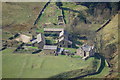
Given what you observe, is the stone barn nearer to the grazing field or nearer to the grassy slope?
the grazing field

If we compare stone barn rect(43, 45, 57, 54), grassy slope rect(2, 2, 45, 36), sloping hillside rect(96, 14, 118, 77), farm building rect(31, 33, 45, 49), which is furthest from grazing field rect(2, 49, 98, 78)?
grassy slope rect(2, 2, 45, 36)

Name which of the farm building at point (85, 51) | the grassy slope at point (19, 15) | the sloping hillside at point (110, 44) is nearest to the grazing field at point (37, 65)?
the farm building at point (85, 51)

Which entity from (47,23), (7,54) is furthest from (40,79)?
(47,23)

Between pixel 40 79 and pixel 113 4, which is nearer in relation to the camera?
pixel 40 79

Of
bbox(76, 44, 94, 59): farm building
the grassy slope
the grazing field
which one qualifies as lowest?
the grazing field

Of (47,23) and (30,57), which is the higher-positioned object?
(47,23)

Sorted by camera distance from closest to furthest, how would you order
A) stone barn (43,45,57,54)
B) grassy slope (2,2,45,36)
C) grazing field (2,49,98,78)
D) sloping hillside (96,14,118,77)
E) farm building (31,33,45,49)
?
grazing field (2,49,98,78)
sloping hillside (96,14,118,77)
stone barn (43,45,57,54)
farm building (31,33,45,49)
grassy slope (2,2,45,36)

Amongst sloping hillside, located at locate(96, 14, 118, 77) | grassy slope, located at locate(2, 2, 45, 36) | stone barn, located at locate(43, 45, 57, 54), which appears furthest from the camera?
grassy slope, located at locate(2, 2, 45, 36)

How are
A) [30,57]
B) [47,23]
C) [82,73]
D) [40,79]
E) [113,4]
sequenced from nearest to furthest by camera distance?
[40,79]
[82,73]
[30,57]
[47,23]
[113,4]

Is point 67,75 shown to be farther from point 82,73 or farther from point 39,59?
point 39,59
